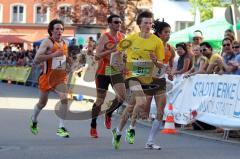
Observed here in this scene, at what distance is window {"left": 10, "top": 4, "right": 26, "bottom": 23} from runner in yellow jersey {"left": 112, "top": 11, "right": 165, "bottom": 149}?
6798 centimetres

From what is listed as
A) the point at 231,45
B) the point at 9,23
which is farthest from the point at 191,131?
the point at 9,23

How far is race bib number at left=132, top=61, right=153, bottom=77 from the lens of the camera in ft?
33.8

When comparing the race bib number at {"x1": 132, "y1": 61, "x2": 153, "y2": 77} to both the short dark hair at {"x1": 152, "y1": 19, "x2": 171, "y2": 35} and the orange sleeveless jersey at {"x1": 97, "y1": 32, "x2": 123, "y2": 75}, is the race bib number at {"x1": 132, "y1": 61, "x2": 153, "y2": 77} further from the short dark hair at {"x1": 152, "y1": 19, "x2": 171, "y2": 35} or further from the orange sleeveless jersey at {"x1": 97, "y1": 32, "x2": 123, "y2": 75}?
the orange sleeveless jersey at {"x1": 97, "y1": 32, "x2": 123, "y2": 75}

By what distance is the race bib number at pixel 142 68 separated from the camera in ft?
33.8

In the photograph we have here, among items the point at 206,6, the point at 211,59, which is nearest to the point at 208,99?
the point at 211,59

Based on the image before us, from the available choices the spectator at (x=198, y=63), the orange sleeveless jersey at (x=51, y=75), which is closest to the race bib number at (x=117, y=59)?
the orange sleeveless jersey at (x=51, y=75)

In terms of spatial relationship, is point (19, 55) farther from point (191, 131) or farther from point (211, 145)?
point (211, 145)

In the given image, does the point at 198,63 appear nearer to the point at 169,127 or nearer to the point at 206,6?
the point at 169,127

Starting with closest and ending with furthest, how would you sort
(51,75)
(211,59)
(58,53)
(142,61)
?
(142,61), (58,53), (51,75), (211,59)

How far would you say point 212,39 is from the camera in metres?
22.7

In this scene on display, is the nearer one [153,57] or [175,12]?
[153,57]

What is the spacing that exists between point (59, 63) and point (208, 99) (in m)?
3.29

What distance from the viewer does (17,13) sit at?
3071 inches

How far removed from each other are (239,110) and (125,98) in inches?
77.4
